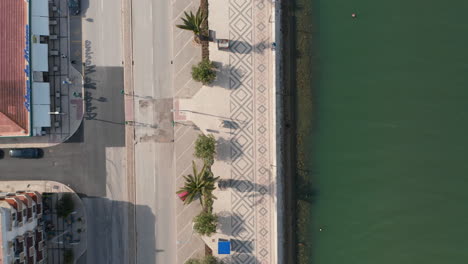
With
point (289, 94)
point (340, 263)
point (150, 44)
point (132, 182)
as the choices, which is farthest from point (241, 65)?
point (340, 263)

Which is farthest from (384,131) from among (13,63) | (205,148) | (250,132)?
(13,63)

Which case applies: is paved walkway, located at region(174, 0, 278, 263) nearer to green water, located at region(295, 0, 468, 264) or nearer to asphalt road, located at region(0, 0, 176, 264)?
green water, located at region(295, 0, 468, 264)

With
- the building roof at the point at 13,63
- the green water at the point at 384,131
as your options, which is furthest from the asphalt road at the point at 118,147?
the green water at the point at 384,131

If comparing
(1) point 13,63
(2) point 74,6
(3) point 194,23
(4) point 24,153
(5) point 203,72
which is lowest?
(4) point 24,153

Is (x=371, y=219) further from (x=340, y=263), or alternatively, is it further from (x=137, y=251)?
(x=137, y=251)

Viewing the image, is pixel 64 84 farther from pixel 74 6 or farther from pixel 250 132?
pixel 250 132

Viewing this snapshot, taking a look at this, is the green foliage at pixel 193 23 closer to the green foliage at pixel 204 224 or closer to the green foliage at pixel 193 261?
the green foliage at pixel 204 224
